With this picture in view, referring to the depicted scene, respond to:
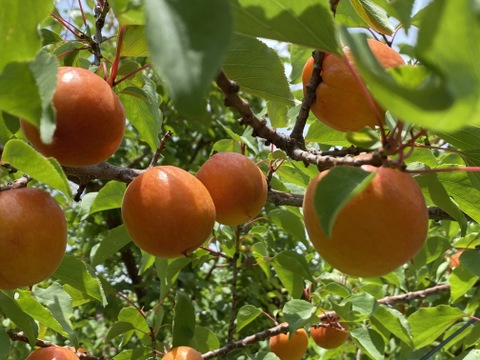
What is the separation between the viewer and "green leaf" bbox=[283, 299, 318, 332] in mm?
1494

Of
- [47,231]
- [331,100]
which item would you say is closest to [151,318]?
[47,231]

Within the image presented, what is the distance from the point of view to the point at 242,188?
1282 millimetres

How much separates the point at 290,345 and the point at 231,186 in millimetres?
1155

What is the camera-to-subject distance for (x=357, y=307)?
179 cm

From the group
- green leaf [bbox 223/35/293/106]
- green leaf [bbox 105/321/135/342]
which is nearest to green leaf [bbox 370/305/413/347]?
green leaf [bbox 105/321/135/342]

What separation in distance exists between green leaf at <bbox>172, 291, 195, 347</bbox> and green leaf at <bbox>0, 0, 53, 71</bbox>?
1.10 meters

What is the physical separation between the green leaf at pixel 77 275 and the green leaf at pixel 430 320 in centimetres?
116

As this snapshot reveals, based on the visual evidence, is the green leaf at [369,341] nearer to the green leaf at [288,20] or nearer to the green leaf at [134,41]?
the green leaf at [134,41]

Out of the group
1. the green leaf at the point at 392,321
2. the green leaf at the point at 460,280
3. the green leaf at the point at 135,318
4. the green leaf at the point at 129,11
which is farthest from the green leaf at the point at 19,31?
the green leaf at the point at 460,280

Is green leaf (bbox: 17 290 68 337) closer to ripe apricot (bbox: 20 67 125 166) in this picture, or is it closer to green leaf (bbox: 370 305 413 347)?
ripe apricot (bbox: 20 67 125 166)

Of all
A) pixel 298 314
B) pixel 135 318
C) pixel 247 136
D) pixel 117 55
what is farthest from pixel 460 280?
pixel 117 55

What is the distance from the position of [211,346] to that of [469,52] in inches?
64.3

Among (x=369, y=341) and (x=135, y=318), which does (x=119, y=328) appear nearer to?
(x=135, y=318)

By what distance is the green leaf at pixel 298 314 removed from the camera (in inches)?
58.8
